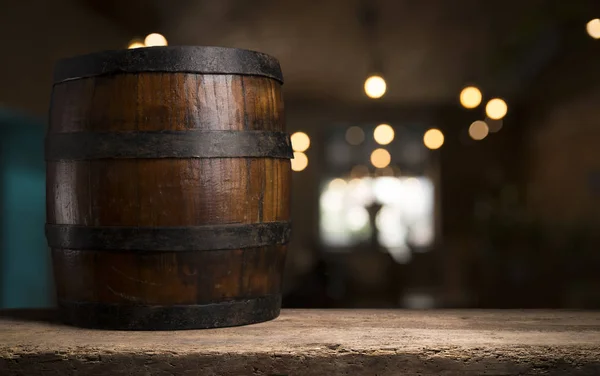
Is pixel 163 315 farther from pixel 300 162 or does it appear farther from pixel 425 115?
pixel 300 162

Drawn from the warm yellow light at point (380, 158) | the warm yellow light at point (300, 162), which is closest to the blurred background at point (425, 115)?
the warm yellow light at point (300, 162)

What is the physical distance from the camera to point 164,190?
174cm

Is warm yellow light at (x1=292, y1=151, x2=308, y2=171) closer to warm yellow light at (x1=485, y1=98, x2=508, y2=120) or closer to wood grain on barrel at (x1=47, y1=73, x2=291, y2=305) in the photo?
warm yellow light at (x1=485, y1=98, x2=508, y2=120)

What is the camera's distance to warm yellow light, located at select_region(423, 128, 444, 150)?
7.41 m

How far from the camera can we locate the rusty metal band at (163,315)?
1.76 m

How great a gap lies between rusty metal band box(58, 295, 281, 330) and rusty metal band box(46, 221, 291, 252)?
0.43ft

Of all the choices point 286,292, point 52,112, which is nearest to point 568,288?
point 286,292

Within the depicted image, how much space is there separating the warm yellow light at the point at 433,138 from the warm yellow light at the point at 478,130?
471 mm

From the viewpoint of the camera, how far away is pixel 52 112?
1.94 m

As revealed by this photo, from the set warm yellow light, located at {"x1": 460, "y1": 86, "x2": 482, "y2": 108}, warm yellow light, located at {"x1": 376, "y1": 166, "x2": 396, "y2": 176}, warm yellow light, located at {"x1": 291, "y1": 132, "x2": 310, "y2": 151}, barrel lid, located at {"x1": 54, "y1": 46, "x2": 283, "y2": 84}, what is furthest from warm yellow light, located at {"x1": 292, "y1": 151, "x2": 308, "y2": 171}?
barrel lid, located at {"x1": 54, "y1": 46, "x2": 283, "y2": 84}

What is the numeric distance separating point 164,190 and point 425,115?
18.9ft

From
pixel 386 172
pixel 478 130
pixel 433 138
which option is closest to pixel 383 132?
pixel 478 130

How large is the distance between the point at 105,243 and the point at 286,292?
4119 mm

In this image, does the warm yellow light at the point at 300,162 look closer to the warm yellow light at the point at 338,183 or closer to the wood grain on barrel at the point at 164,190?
the warm yellow light at the point at 338,183
